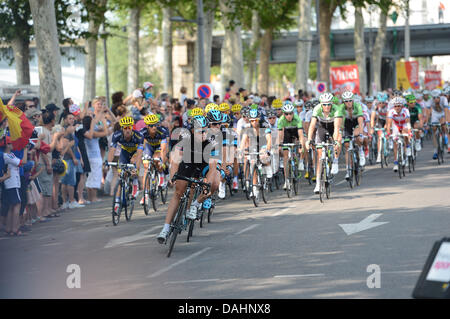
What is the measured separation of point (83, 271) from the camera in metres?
10.1

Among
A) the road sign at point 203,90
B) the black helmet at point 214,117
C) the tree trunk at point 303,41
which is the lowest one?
the black helmet at point 214,117

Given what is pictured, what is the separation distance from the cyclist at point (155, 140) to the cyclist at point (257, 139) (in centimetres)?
178

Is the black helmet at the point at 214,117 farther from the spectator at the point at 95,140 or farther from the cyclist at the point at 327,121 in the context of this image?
the spectator at the point at 95,140

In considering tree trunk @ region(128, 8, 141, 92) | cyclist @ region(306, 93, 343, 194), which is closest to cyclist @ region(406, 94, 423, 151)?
cyclist @ region(306, 93, 343, 194)

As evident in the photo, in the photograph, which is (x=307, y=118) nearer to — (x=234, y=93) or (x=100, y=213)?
(x=234, y=93)

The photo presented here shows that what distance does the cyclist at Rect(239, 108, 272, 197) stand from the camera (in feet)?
56.0

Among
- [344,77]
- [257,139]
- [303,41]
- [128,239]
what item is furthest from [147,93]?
[344,77]

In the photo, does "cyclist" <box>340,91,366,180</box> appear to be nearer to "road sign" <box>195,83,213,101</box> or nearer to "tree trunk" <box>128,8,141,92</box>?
"road sign" <box>195,83,213,101</box>

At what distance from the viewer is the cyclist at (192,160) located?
1170 centimetres

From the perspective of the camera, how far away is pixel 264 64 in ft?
162

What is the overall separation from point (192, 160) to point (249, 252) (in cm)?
170

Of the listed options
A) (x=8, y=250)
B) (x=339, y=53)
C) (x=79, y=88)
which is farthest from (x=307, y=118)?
(x=79, y=88)

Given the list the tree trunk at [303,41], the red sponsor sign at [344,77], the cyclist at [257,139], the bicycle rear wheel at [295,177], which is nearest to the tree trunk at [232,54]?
the tree trunk at [303,41]

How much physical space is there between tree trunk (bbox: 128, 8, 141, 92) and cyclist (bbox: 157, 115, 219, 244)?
27731 mm
